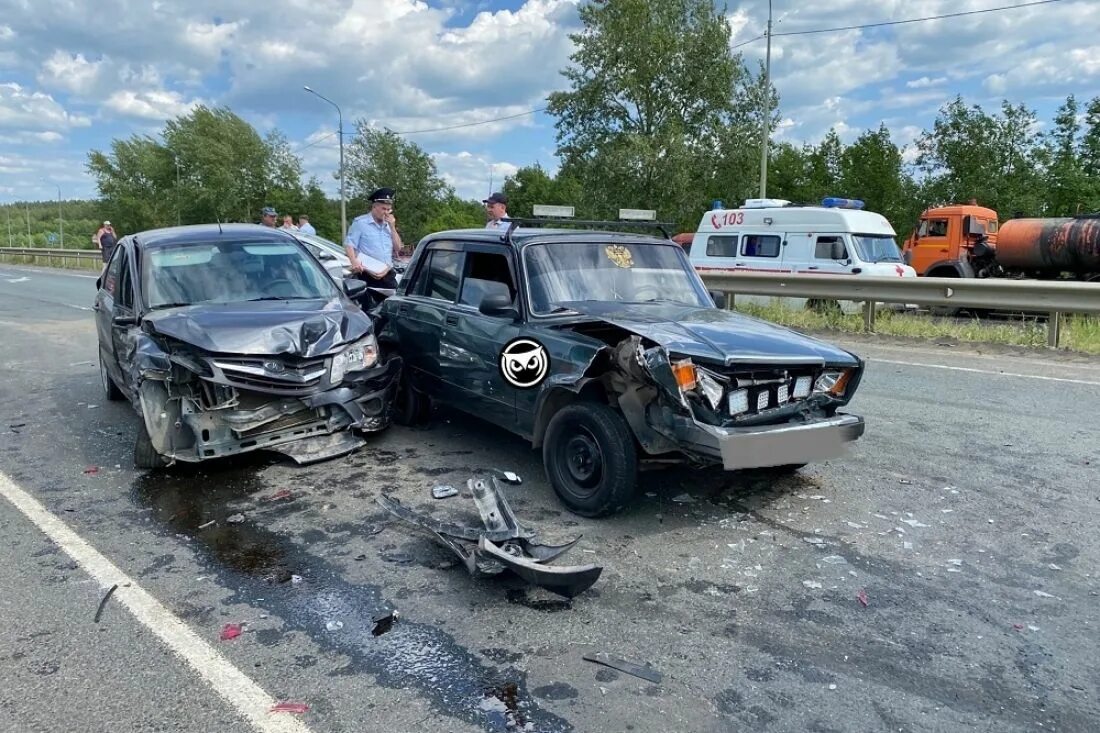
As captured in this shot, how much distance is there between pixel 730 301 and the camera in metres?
13.7

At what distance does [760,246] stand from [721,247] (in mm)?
1090

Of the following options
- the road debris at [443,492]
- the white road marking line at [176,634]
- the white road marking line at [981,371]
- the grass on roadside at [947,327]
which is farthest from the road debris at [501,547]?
the grass on roadside at [947,327]

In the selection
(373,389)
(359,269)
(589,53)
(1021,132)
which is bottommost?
(373,389)

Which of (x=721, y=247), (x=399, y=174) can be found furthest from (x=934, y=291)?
(x=399, y=174)

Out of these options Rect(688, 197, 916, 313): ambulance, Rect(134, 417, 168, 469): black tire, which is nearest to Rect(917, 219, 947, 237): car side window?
Rect(688, 197, 916, 313): ambulance

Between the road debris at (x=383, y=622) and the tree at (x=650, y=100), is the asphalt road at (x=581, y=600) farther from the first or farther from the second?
the tree at (x=650, y=100)

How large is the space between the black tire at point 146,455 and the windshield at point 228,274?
1100 millimetres

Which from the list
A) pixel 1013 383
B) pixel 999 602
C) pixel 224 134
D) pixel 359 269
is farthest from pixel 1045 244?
pixel 224 134

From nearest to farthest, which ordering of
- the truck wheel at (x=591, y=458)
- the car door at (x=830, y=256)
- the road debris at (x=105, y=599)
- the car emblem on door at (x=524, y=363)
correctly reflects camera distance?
the road debris at (x=105, y=599) < the truck wheel at (x=591, y=458) < the car emblem on door at (x=524, y=363) < the car door at (x=830, y=256)

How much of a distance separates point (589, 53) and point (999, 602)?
35.2 metres

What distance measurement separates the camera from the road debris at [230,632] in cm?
320

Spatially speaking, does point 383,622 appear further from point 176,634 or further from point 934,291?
point 934,291

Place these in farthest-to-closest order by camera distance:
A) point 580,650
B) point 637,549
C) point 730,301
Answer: point 730,301, point 637,549, point 580,650

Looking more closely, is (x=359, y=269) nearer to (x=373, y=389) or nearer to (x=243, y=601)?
(x=373, y=389)
